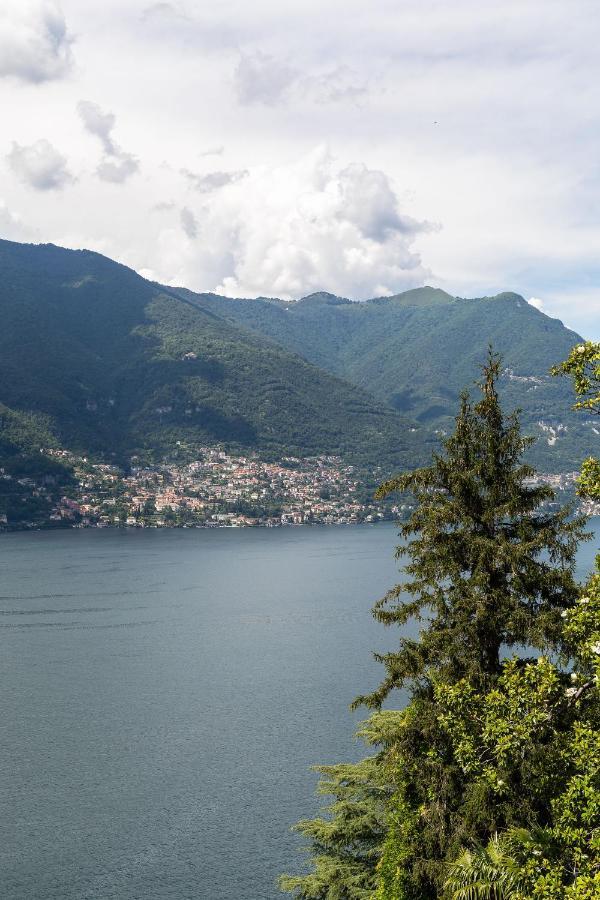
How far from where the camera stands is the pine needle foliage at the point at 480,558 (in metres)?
13.4

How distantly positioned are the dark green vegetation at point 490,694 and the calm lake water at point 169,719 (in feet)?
74.5

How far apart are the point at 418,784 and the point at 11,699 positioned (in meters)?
51.9

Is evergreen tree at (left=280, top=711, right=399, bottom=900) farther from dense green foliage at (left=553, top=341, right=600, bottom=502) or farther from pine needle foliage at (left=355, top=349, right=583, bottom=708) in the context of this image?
dense green foliage at (left=553, top=341, right=600, bottom=502)

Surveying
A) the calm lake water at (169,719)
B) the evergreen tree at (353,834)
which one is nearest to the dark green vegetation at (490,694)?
the evergreen tree at (353,834)

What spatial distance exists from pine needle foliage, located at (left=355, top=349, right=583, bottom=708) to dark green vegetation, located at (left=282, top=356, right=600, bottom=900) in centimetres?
3

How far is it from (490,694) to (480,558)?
3.85 metres

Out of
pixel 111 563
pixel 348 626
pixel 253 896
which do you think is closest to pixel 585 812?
pixel 253 896

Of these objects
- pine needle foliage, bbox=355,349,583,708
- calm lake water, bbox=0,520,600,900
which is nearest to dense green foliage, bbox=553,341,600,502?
pine needle foliage, bbox=355,349,583,708

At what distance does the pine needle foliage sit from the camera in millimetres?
13352

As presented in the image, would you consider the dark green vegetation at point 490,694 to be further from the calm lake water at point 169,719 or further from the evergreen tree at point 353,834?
the calm lake water at point 169,719

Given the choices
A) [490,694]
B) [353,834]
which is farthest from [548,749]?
[353,834]

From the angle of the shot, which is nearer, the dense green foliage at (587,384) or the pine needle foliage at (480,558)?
the dense green foliage at (587,384)

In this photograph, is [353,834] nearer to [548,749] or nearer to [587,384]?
[548,749]

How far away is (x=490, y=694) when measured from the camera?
32.8ft
